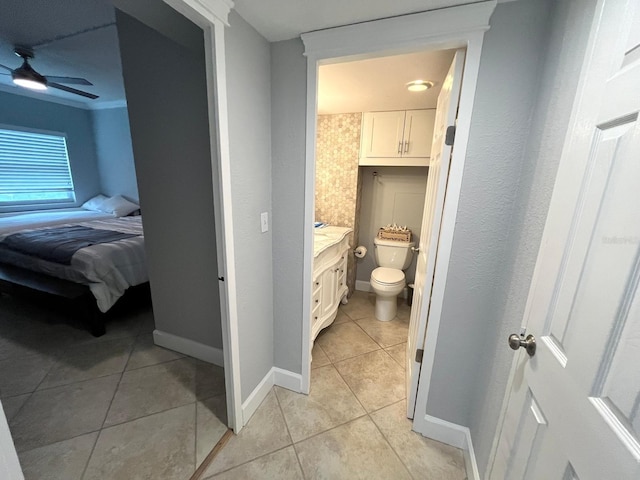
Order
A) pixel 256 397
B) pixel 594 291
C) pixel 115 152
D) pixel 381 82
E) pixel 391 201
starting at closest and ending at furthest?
pixel 594 291 < pixel 256 397 < pixel 381 82 < pixel 391 201 < pixel 115 152

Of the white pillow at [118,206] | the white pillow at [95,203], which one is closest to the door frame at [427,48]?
the white pillow at [118,206]

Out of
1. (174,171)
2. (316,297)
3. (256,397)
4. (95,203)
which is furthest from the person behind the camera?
(95,203)

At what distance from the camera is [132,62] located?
1.66 metres

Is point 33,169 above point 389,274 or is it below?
above

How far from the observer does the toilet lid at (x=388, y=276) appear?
2.48 m

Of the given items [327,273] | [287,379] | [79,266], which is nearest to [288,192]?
[327,273]

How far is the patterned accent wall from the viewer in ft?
9.02

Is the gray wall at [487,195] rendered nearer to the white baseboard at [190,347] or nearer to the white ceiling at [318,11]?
the white ceiling at [318,11]

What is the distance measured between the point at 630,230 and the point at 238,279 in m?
1.34

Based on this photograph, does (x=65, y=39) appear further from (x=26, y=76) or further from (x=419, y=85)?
(x=419, y=85)

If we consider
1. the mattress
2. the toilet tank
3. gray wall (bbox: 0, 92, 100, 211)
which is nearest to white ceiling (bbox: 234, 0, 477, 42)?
the toilet tank

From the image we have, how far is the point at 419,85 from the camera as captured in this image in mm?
1885

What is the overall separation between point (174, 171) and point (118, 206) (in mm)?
3610

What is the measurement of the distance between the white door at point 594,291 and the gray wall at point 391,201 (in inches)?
86.9
